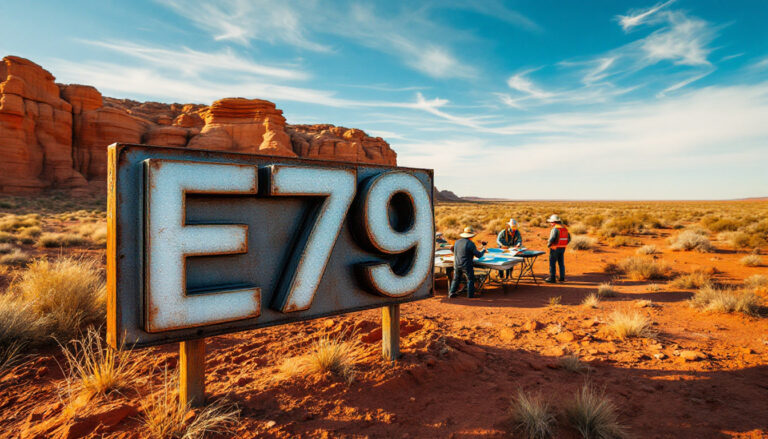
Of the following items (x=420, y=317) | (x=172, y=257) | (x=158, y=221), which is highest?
(x=158, y=221)

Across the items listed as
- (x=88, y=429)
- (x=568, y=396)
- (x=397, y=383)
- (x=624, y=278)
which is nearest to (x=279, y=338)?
(x=397, y=383)

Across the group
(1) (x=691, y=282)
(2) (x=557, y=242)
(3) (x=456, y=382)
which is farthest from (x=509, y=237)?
(3) (x=456, y=382)

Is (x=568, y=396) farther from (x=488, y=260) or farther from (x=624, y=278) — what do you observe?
(x=624, y=278)

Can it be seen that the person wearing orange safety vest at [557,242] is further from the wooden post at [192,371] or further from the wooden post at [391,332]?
the wooden post at [192,371]

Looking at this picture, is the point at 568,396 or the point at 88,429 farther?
the point at 568,396

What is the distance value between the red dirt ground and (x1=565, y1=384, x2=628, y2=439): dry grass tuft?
117 millimetres

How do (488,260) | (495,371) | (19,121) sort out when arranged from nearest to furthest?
(495,371)
(488,260)
(19,121)

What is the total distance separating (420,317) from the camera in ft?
21.1

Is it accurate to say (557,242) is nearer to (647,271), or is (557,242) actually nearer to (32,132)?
(647,271)

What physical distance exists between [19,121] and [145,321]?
59.6m

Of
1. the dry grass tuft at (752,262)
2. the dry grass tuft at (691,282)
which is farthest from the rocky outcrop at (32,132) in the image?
the dry grass tuft at (752,262)

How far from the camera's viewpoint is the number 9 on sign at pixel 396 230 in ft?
11.2

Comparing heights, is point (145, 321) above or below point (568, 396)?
above

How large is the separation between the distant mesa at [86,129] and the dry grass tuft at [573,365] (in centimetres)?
3494
